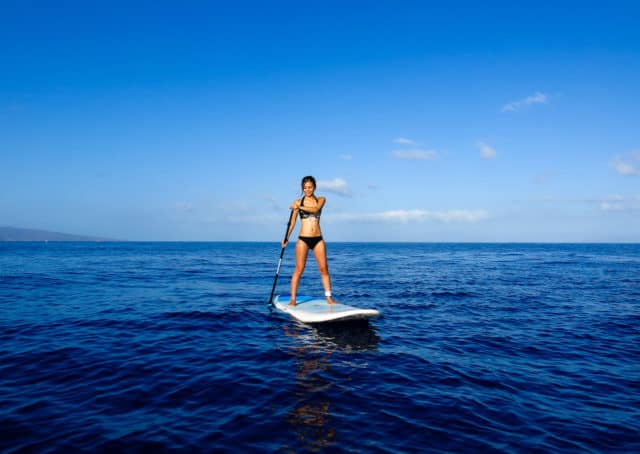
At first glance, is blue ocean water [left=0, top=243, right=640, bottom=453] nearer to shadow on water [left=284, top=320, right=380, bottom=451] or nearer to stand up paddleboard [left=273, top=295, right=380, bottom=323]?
shadow on water [left=284, top=320, right=380, bottom=451]

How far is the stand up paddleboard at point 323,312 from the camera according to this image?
29.5 ft

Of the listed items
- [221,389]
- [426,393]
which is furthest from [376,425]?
[221,389]

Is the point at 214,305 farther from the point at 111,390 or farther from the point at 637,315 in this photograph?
the point at 637,315

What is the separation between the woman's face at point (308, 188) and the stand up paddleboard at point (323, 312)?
10.8 feet

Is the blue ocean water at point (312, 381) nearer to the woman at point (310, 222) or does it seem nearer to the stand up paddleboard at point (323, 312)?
the stand up paddleboard at point (323, 312)

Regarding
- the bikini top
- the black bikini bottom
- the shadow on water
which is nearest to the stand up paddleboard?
the shadow on water

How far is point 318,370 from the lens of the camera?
251 inches

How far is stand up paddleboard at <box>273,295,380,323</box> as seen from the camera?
354 inches

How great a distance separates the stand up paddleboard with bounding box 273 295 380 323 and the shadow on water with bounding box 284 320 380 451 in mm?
298

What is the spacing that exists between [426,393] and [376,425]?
145cm

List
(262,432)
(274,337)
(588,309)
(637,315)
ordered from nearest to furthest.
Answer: (262,432)
(274,337)
(637,315)
(588,309)

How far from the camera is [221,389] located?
5.54m

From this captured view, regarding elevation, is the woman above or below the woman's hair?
below

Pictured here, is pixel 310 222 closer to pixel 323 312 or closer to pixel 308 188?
pixel 308 188
